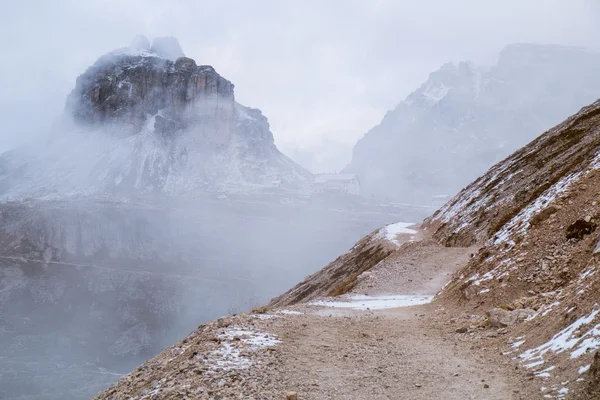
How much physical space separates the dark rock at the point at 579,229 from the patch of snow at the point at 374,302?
657 cm

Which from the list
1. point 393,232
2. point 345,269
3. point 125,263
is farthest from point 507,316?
point 125,263

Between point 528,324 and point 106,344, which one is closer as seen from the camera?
point 528,324

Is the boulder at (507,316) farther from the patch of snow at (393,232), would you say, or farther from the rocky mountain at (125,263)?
the patch of snow at (393,232)

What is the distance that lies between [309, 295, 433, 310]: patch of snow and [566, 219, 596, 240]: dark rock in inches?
259

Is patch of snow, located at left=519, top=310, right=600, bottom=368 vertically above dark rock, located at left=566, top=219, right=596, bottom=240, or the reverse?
dark rock, located at left=566, top=219, right=596, bottom=240

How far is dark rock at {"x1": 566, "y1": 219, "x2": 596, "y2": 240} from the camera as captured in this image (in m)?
11.8

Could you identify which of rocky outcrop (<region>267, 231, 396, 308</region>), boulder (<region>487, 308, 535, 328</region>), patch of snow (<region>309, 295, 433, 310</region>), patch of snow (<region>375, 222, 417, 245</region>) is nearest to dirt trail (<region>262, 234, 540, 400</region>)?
boulder (<region>487, 308, 535, 328</region>)

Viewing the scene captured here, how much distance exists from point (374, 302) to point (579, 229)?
29.0 ft

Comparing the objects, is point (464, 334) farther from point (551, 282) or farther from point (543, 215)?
point (543, 215)

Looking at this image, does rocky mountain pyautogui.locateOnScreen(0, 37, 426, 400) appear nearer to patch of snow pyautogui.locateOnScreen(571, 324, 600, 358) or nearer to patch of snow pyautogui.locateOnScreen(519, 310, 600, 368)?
patch of snow pyautogui.locateOnScreen(519, 310, 600, 368)

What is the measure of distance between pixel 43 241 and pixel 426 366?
450ft

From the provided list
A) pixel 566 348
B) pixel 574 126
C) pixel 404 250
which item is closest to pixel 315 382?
pixel 566 348

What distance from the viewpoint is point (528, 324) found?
932cm

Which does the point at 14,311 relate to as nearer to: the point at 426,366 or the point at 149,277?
the point at 149,277
